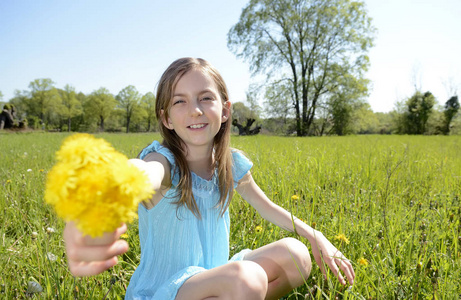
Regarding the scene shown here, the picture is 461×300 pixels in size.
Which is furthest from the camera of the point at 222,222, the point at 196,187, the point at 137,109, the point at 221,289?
the point at 137,109

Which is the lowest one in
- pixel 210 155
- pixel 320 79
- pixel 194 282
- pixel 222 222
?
pixel 194 282

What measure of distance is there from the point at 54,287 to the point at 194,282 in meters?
0.75

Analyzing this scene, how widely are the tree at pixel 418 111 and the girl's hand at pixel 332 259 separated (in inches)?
1398

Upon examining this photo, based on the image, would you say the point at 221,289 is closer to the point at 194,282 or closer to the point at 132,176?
the point at 194,282

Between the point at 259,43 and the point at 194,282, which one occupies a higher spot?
the point at 259,43

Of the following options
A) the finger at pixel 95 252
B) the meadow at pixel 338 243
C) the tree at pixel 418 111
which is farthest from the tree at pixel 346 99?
the finger at pixel 95 252

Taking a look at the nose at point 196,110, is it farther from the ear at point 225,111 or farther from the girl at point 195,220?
the ear at point 225,111

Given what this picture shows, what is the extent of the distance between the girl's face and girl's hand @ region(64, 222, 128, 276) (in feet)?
3.16

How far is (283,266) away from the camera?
1547 mm

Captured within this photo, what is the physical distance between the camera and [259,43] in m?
25.6

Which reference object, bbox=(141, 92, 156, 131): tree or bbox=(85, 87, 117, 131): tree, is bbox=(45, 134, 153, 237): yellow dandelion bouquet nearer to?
bbox=(85, 87, 117, 131): tree

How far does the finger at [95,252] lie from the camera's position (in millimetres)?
633

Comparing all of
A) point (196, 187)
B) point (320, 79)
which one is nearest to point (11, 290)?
point (196, 187)

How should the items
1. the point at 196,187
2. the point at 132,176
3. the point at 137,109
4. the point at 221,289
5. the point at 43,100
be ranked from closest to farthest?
the point at 132,176 → the point at 221,289 → the point at 196,187 → the point at 43,100 → the point at 137,109
